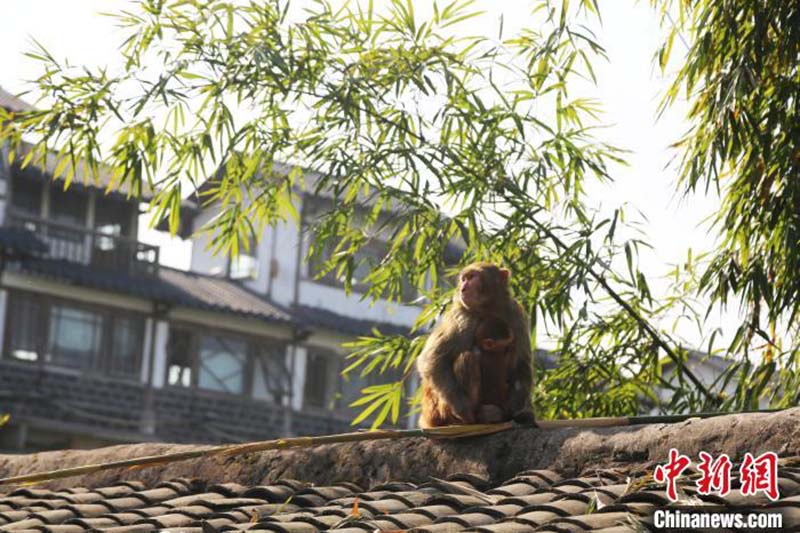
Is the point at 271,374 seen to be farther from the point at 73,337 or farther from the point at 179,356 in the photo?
the point at 73,337

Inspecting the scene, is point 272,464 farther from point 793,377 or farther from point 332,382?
point 332,382

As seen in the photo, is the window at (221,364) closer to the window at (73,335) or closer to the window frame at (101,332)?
the window frame at (101,332)

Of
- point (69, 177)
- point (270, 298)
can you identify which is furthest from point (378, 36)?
point (270, 298)

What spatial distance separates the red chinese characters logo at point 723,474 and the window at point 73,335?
2094cm

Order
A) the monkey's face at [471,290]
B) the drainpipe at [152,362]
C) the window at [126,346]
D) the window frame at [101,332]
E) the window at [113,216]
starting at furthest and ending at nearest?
1. the window at [113,216]
2. the window at [126,346]
3. the drainpipe at [152,362]
4. the window frame at [101,332]
5. the monkey's face at [471,290]

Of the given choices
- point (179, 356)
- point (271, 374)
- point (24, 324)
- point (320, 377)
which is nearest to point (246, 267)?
point (271, 374)

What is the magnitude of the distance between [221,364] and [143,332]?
6.46 feet

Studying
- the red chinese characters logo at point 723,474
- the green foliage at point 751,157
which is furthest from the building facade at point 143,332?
the red chinese characters logo at point 723,474

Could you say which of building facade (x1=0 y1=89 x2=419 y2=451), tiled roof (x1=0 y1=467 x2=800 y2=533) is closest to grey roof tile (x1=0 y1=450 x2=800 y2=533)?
tiled roof (x1=0 y1=467 x2=800 y2=533)

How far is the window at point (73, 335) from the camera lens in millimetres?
24969

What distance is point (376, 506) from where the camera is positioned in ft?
16.9

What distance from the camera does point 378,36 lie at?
9141mm

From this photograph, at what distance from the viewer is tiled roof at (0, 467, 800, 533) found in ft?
14.4

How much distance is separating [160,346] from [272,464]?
67.2 ft
